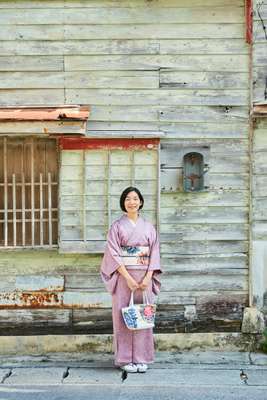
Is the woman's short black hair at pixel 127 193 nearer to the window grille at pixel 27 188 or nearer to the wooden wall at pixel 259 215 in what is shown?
the window grille at pixel 27 188

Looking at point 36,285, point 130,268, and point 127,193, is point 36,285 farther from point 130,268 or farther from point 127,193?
point 127,193

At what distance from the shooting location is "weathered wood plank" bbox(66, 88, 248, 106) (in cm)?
848

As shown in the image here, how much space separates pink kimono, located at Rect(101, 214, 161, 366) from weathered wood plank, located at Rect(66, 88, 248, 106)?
1.58 meters

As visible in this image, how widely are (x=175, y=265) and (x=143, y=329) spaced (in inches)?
45.0

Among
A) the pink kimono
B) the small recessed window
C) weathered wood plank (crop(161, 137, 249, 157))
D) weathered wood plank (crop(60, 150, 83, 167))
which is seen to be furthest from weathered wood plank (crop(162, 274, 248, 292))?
weathered wood plank (crop(60, 150, 83, 167))

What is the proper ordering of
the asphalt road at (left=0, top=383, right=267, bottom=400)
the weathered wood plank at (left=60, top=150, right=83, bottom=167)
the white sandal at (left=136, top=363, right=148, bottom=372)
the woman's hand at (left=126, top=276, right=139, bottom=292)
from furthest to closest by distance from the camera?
the weathered wood plank at (left=60, top=150, right=83, bottom=167)
the white sandal at (left=136, top=363, right=148, bottom=372)
the woman's hand at (left=126, top=276, right=139, bottom=292)
the asphalt road at (left=0, top=383, right=267, bottom=400)

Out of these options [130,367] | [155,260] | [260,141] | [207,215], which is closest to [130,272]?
[155,260]

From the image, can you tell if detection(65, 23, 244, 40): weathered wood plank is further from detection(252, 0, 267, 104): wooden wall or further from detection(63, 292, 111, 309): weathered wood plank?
detection(63, 292, 111, 309): weathered wood plank

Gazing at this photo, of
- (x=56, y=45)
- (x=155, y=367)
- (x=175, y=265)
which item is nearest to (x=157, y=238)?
(x=175, y=265)

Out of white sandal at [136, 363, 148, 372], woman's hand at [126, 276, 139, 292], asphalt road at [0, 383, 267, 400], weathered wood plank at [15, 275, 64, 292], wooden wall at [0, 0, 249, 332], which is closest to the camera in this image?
asphalt road at [0, 383, 267, 400]

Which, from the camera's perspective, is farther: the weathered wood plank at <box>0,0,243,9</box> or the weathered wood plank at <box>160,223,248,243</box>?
the weathered wood plank at <box>160,223,248,243</box>

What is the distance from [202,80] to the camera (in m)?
8.54

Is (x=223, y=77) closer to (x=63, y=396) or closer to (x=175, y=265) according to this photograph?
(x=175, y=265)

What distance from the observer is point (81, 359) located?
27.5 feet
